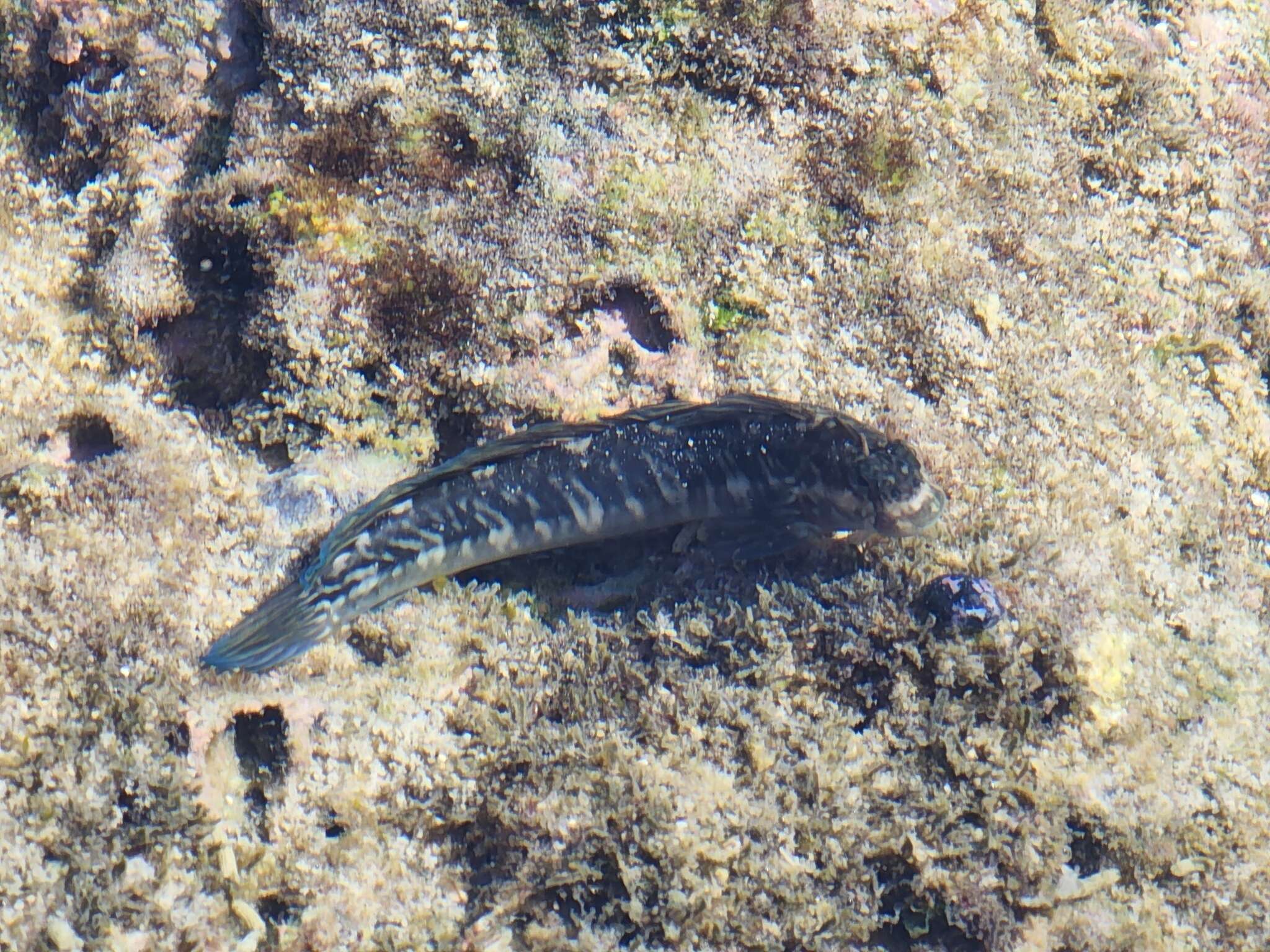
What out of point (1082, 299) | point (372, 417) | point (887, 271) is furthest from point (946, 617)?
point (372, 417)

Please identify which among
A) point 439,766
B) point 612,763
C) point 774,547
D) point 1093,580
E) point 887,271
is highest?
point 887,271

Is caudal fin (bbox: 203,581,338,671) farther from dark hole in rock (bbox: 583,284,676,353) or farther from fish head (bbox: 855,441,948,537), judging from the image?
fish head (bbox: 855,441,948,537)

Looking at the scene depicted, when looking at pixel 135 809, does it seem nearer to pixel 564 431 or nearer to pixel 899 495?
pixel 564 431

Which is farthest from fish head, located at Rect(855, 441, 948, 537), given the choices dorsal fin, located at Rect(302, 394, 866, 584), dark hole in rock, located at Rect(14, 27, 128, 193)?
dark hole in rock, located at Rect(14, 27, 128, 193)

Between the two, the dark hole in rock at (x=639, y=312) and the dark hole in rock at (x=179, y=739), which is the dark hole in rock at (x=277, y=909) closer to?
the dark hole in rock at (x=179, y=739)

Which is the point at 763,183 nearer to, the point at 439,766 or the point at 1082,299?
the point at 1082,299
